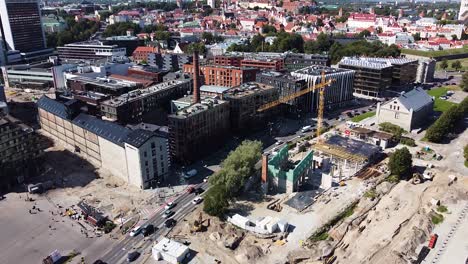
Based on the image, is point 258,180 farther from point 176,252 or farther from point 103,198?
point 103,198

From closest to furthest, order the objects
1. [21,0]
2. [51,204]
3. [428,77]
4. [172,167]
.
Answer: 1. [51,204]
2. [172,167]
3. [428,77]
4. [21,0]

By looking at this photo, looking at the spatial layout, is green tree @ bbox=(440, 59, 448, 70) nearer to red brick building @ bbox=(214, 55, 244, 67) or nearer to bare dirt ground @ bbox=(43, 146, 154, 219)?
red brick building @ bbox=(214, 55, 244, 67)

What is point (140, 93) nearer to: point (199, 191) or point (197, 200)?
point (199, 191)

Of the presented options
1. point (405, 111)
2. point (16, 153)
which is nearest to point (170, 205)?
point (16, 153)

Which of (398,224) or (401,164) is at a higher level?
(401,164)

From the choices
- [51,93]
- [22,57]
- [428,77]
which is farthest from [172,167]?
[22,57]

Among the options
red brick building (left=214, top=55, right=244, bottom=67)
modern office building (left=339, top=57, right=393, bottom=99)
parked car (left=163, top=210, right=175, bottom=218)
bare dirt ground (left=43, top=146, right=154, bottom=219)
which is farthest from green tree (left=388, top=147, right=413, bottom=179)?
red brick building (left=214, top=55, right=244, bottom=67)
